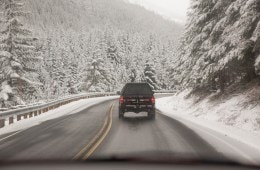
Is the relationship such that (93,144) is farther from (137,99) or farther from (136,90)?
(136,90)

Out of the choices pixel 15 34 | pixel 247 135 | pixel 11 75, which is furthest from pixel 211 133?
pixel 15 34

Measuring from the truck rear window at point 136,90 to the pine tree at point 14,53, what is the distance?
14.4 meters

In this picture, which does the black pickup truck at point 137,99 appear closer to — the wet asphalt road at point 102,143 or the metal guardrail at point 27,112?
the wet asphalt road at point 102,143

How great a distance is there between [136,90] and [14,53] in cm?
1672

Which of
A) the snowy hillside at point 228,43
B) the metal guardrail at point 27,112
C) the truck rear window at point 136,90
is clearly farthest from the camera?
the truck rear window at point 136,90

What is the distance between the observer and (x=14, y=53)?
108 feet

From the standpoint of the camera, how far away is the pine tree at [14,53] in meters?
31.9

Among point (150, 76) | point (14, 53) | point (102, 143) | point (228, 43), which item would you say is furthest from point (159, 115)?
point (150, 76)

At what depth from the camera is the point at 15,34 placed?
33.3 metres

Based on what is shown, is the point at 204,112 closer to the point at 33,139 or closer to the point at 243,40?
the point at 243,40

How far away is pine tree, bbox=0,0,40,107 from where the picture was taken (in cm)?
3189

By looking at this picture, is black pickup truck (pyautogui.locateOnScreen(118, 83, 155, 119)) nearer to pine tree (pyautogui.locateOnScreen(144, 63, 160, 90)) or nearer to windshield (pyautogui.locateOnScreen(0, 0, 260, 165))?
windshield (pyautogui.locateOnScreen(0, 0, 260, 165))

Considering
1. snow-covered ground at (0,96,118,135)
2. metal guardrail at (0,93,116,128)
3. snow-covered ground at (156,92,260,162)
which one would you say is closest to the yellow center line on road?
snow-covered ground at (156,92,260,162)

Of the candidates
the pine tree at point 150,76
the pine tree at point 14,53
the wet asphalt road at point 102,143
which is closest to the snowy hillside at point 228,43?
the wet asphalt road at point 102,143
